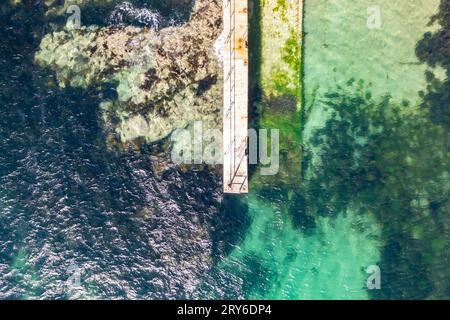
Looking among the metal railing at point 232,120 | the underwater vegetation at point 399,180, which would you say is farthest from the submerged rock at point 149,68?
the underwater vegetation at point 399,180

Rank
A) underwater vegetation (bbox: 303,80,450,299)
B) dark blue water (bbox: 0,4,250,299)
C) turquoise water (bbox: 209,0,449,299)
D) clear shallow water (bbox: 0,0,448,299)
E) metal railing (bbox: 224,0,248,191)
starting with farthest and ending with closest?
dark blue water (bbox: 0,4,250,299), clear shallow water (bbox: 0,0,448,299), underwater vegetation (bbox: 303,80,450,299), turquoise water (bbox: 209,0,449,299), metal railing (bbox: 224,0,248,191)

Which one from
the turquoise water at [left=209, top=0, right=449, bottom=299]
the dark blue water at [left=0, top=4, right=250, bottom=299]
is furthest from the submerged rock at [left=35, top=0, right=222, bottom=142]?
the turquoise water at [left=209, top=0, right=449, bottom=299]

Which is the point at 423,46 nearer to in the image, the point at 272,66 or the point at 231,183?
the point at 272,66

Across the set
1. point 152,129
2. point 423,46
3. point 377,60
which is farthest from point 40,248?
point 423,46

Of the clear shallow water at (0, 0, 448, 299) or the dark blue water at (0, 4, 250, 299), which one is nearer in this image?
the clear shallow water at (0, 0, 448, 299)

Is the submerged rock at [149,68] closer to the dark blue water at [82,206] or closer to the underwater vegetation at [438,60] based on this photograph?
the dark blue water at [82,206]

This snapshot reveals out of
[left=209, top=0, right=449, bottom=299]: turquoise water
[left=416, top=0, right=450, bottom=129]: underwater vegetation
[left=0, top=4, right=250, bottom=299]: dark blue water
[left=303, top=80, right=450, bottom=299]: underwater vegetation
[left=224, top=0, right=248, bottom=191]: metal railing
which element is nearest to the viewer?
[left=224, top=0, right=248, bottom=191]: metal railing

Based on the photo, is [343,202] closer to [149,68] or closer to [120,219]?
[120,219]

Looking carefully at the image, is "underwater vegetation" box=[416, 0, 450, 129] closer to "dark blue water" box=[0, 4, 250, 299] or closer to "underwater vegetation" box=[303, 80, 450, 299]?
"underwater vegetation" box=[303, 80, 450, 299]

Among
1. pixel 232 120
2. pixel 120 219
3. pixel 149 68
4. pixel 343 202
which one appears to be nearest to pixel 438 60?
pixel 343 202
